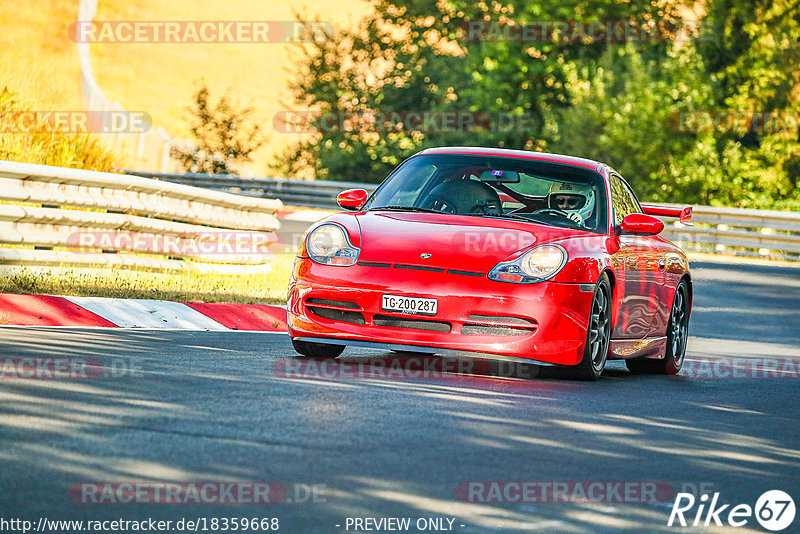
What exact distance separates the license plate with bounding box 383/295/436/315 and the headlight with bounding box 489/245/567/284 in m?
0.43

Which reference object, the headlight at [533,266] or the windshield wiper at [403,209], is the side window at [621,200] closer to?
→ the headlight at [533,266]

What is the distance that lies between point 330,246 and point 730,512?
4.11 m

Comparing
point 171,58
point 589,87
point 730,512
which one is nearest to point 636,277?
point 730,512

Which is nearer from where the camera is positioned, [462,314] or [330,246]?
[462,314]

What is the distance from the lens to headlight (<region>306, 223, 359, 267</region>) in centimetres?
867

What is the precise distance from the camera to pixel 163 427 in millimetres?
5852

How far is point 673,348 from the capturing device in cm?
1072

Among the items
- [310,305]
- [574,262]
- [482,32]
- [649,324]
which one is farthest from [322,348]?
[482,32]

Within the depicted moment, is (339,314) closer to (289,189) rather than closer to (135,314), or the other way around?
(135,314)

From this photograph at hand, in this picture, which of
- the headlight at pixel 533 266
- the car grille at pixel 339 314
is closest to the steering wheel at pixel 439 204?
the headlight at pixel 533 266

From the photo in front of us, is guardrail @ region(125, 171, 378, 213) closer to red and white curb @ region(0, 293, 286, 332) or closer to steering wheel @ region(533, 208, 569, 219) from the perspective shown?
red and white curb @ region(0, 293, 286, 332)

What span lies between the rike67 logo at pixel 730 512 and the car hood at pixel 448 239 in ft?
10.7

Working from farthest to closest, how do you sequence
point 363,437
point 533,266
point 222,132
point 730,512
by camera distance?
point 222,132
point 533,266
point 363,437
point 730,512

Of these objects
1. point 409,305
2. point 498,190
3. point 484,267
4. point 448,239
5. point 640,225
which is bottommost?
point 409,305
